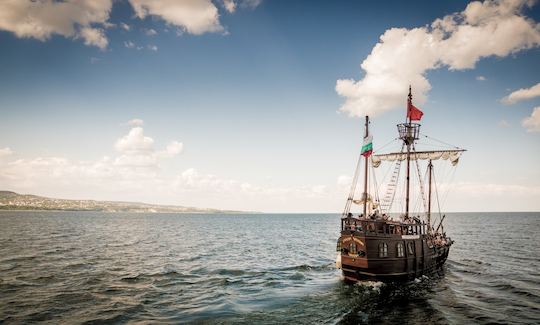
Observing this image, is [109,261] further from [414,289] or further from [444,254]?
[444,254]

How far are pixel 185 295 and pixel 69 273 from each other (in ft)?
50.1

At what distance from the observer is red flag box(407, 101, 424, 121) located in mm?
39188

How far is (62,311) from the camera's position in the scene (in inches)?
Answer: 893

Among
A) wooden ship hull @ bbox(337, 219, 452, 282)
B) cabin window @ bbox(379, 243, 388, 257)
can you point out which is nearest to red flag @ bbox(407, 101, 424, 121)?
wooden ship hull @ bbox(337, 219, 452, 282)

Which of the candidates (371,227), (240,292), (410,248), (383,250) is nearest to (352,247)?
(371,227)

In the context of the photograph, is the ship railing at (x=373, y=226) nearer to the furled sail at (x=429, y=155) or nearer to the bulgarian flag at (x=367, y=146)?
the bulgarian flag at (x=367, y=146)

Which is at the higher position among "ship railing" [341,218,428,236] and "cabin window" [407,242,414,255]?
"ship railing" [341,218,428,236]

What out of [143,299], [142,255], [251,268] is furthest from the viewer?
[142,255]

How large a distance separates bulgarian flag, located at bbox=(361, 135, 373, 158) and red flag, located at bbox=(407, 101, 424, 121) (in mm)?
8858

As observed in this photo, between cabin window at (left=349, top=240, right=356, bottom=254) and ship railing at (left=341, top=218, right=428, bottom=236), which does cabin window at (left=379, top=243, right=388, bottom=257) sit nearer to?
ship railing at (left=341, top=218, right=428, bottom=236)

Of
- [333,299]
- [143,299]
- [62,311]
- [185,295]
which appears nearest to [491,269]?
[333,299]

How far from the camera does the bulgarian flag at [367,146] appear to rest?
33688mm

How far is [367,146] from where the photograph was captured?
34.1 m

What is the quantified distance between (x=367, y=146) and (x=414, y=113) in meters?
9.82
